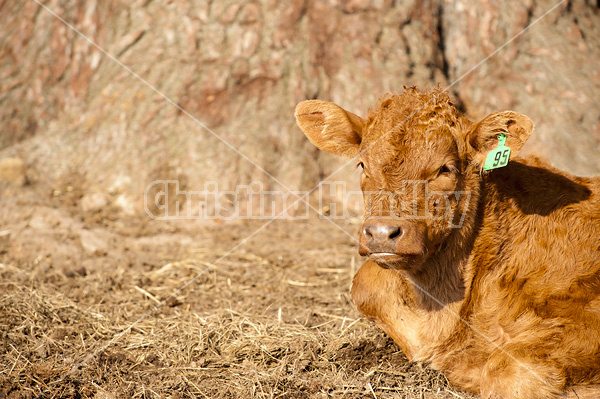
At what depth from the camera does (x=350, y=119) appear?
3943 millimetres

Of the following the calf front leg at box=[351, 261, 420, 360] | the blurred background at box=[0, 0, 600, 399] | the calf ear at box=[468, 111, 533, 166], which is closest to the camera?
the calf ear at box=[468, 111, 533, 166]

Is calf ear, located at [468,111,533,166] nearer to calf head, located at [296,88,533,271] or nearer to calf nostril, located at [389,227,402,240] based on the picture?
calf head, located at [296,88,533,271]

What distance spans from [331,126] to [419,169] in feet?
2.81

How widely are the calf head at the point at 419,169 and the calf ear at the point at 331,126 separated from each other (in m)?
0.22

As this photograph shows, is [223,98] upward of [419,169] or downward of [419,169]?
upward

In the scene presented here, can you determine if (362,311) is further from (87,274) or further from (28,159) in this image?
(28,159)

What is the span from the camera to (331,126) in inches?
158

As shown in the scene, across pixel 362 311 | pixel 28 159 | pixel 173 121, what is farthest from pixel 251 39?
pixel 362 311

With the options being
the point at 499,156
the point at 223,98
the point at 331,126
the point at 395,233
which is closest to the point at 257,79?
the point at 223,98

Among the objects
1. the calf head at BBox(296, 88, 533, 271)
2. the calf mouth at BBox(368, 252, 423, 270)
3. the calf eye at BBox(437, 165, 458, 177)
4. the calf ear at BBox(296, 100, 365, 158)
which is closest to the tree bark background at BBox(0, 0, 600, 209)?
the calf ear at BBox(296, 100, 365, 158)

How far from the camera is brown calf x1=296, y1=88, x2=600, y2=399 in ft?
10.5

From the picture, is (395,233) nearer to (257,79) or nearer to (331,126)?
(331,126)

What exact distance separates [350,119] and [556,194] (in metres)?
1.48

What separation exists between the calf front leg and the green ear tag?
948 mm
